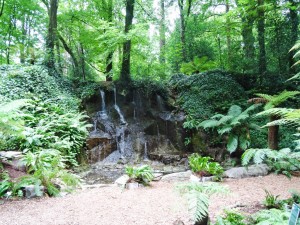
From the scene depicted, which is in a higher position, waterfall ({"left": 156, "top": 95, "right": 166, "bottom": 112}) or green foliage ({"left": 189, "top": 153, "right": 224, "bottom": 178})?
waterfall ({"left": 156, "top": 95, "right": 166, "bottom": 112})

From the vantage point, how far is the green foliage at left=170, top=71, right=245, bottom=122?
353 inches

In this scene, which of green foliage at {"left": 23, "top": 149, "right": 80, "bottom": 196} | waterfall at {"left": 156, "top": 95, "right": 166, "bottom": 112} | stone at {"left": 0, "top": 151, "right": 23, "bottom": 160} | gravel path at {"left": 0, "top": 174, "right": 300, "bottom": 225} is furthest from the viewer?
waterfall at {"left": 156, "top": 95, "right": 166, "bottom": 112}

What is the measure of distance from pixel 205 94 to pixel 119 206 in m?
7.02

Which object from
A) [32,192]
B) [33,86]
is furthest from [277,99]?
[33,86]

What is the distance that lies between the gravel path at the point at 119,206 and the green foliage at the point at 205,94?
422 cm

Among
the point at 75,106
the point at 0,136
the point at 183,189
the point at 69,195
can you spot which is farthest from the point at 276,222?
the point at 75,106

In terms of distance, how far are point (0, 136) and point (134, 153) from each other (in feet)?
14.1

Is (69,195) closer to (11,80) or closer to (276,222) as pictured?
(276,222)

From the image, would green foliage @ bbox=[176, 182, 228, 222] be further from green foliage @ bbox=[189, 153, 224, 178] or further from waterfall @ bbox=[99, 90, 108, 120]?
waterfall @ bbox=[99, 90, 108, 120]

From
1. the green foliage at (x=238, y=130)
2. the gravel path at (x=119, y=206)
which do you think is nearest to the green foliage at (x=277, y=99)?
the green foliage at (x=238, y=130)

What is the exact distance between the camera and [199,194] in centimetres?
218

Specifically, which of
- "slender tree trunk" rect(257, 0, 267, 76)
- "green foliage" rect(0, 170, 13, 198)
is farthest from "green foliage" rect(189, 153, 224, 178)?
"slender tree trunk" rect(257, 0, 267, 76)

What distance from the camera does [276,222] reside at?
210cm

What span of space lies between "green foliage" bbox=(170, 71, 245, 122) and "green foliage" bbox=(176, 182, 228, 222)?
6.06m
